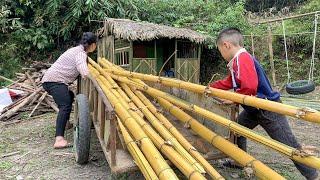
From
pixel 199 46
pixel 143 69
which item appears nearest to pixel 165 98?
pixel 143 69

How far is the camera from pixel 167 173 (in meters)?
2.33

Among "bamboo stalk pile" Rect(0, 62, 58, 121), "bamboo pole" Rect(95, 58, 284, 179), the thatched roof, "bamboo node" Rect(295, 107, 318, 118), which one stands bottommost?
"bamboo stalk pile" Rect(0, 62, 58, 121)

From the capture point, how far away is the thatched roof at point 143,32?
12.1 metres

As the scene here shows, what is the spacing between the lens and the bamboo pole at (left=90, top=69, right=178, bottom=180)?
7.76ft

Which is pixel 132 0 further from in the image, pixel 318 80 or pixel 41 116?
pixel 41 116

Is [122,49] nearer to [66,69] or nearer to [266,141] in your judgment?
[66,69]

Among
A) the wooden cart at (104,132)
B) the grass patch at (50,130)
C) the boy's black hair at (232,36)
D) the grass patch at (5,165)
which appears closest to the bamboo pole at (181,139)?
the wooden cart at (104,132)

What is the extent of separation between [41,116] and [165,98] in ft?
14.7

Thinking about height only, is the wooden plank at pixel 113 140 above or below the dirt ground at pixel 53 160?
above

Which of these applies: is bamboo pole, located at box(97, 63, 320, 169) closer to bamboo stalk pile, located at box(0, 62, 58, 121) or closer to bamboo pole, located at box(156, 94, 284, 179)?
bamboo pole, located at box(156, 94, 284, 179)

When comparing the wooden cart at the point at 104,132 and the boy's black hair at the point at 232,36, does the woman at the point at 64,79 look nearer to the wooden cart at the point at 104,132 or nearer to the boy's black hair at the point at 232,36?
the wooden cart at the point at 104,132

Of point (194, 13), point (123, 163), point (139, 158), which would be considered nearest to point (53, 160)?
point (123, 163)

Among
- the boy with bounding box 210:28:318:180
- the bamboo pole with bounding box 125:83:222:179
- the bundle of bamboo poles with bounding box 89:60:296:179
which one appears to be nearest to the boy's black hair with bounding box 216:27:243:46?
the boy with bounding box 210:28:318:180

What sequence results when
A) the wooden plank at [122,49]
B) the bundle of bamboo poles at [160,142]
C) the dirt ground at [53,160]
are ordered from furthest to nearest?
the wooden plank at [122,49]
the dirt ground at [53,160]
the bundle of bamboo poles at [160,142]
